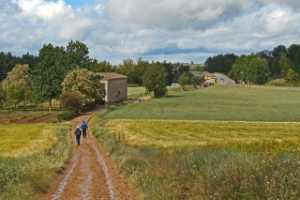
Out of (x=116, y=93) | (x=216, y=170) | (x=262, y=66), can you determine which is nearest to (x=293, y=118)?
(x=216, y=170)

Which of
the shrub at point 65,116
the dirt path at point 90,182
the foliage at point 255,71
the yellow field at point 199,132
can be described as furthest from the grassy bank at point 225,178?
the foliage at point 255,71

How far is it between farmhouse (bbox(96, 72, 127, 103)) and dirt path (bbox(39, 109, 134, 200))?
5018 cm

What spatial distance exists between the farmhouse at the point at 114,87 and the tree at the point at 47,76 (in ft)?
38.3

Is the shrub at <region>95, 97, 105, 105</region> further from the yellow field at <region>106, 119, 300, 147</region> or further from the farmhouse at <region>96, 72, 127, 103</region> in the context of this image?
the yellow field at <region>106, 119, 300, 147</region>

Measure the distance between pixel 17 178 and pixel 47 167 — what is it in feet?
9.56

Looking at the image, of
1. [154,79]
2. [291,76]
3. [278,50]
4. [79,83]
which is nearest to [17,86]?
[79,83]

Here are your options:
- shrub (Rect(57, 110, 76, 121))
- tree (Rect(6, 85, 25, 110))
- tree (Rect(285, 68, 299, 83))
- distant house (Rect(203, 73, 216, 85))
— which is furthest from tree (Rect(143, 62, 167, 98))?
tree (Rect(285, 68, 299, 83))

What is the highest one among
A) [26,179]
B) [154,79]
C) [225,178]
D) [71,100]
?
[154,79]

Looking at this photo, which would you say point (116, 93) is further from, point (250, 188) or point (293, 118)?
point (250, 188)

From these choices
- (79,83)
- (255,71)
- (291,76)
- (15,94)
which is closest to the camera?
(79,83)

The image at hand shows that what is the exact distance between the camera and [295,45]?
149m

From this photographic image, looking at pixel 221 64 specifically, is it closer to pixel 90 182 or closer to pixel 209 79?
pixel 209 79

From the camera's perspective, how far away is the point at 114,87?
70375 millimetres

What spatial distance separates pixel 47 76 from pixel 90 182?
→ 50.6 metres
